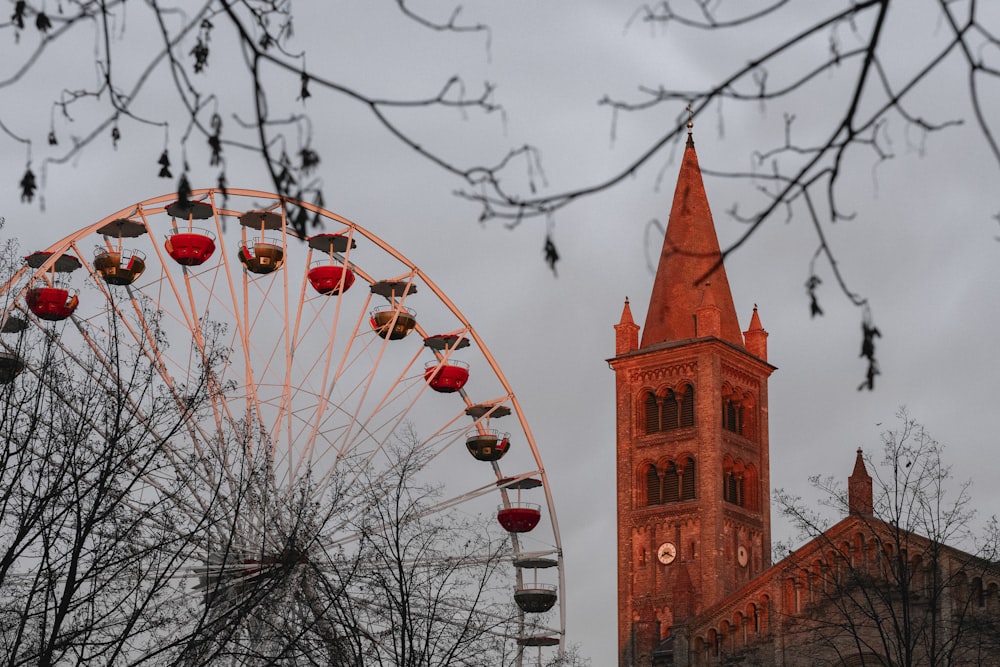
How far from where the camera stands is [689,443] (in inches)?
2721

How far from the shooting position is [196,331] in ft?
95.5

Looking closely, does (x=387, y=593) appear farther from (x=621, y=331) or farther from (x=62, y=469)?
(x=621, y=331)

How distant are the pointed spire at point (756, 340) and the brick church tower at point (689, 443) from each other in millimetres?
109

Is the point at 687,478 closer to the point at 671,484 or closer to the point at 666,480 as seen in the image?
the point at 671,484

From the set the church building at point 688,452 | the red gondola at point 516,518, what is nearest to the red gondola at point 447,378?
the red gondola at point 516,518

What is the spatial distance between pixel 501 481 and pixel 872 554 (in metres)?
16.2

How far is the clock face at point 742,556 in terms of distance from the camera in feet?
225

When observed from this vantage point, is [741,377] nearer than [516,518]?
No

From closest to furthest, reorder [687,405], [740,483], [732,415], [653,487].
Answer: [653,487], [687,405], [740,483], [732,415]

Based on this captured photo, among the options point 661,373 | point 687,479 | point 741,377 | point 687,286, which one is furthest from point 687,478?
point 687,286

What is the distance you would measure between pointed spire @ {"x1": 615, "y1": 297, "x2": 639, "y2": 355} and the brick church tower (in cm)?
4

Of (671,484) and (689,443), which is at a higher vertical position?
(689,443)

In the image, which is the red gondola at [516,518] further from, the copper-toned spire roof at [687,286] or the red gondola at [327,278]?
the copper-toned spire roof at [687,286]

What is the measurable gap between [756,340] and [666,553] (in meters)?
12.1
